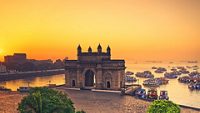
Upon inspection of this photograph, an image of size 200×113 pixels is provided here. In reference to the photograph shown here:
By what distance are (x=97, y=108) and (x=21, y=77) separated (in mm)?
118714

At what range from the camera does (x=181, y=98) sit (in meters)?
81.2

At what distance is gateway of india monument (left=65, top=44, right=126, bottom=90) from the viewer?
2813 inches

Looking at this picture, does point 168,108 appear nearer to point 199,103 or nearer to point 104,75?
point 104,75

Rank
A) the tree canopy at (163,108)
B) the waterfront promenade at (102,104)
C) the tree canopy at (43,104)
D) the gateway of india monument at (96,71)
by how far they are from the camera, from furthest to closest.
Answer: the gateway of india monument at (96,71)
the waterfront promenade at (102,104)
the tree canopy at (43,104)
the tree canopy at (163,108)

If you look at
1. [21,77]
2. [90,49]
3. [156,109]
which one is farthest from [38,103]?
[21,77]

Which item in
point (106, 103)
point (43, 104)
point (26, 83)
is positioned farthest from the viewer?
point (26, 83)

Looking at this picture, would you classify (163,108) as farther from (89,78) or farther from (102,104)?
(89,78)

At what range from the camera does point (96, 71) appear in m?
72.9

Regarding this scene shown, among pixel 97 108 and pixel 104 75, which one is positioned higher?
pixel 104 75

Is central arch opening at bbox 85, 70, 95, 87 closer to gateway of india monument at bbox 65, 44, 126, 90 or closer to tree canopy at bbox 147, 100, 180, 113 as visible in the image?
gateway of india monument at bbox 65, 44, 126, 90

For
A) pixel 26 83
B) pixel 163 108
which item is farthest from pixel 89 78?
pixel 26 83

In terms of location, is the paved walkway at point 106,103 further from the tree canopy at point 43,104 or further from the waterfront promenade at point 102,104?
the tree canopy at point 43,104

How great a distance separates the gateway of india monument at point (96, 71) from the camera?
234 feet

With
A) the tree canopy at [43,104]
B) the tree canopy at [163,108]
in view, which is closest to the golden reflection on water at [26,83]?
the tree canopy at [43,104]
